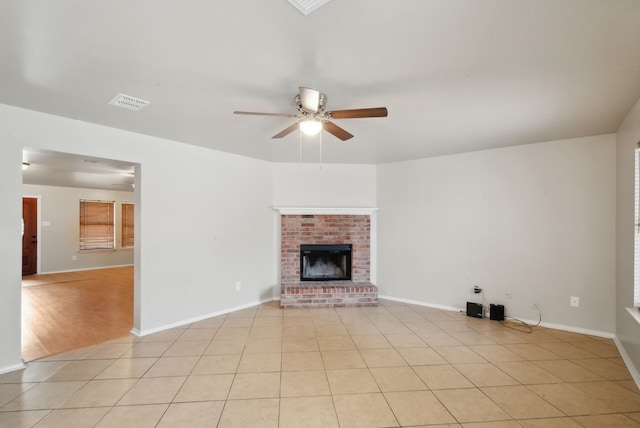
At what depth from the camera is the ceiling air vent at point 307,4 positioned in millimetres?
1293

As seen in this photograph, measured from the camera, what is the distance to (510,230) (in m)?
3.72

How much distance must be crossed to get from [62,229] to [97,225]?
725 mm

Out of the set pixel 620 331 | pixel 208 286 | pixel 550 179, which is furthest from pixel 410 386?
pixel 550 179

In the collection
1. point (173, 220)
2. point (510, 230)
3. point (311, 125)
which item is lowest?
point (510, 230)

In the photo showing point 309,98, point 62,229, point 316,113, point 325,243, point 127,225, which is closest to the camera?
point 309,98

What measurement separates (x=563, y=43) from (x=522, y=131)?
1.75 m

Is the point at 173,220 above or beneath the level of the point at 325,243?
above

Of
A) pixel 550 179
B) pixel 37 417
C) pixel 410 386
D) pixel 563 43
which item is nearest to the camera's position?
pixel 563 43

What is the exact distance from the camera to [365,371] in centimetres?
243

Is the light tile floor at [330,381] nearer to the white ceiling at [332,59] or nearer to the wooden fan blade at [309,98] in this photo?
the wooden fan blade at [309,98]

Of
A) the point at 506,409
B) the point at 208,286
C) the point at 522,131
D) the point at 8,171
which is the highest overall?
the point at 522,131

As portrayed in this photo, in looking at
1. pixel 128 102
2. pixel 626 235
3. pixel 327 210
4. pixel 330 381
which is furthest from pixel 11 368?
pixel 626 235

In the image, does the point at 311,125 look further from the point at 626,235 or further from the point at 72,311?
the point at 72,311

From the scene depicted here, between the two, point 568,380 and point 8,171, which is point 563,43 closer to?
point 568,380
